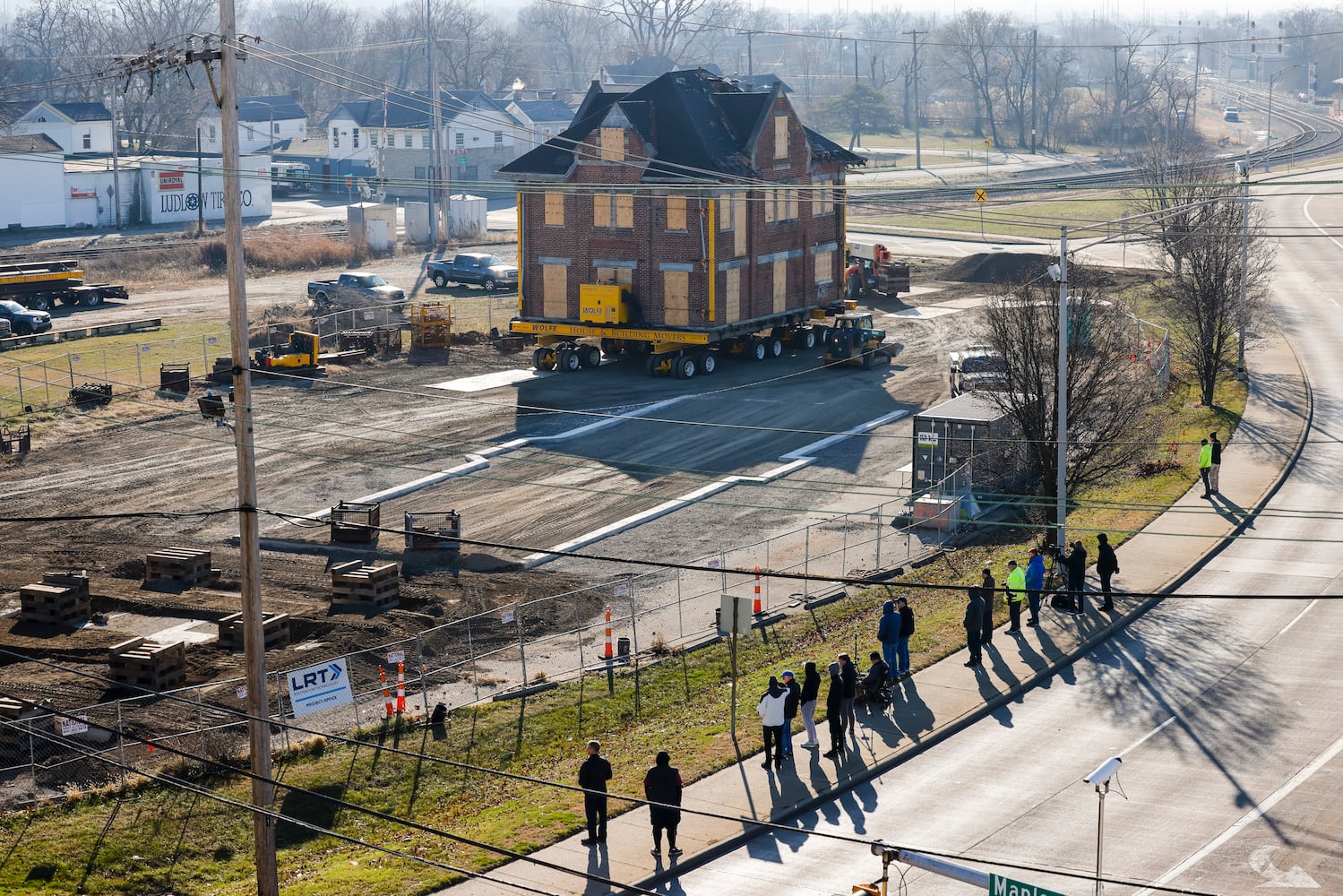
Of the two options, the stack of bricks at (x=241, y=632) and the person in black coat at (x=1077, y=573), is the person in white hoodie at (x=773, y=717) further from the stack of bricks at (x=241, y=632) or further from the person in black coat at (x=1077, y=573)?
the stack of bricks at (x=241, y=632)

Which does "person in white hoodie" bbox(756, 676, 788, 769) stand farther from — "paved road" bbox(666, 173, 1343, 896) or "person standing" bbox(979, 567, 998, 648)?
"person standing" bbox(979, 567, 998, 648)

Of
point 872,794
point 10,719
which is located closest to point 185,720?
point 10,719

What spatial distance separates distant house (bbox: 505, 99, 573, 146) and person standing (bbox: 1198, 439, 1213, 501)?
10259 cm

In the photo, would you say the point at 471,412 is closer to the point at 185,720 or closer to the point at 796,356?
Answer: the point at 796,356

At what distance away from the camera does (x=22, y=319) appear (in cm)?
5731

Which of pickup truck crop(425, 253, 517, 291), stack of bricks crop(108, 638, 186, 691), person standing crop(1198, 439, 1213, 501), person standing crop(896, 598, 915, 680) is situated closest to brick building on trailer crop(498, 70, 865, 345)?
pickup truck crop(425, 253, 517, 291)

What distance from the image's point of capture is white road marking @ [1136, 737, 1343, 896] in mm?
18500

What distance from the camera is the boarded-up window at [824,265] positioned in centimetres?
5847

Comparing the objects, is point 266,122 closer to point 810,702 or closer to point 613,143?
point 613,143

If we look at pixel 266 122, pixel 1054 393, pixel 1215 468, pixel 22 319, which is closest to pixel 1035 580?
pixel 1054 393

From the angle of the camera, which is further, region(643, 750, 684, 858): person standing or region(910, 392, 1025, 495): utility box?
region(910, 392, 1025, 495): utility box

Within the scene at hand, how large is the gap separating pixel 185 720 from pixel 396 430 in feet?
64.9

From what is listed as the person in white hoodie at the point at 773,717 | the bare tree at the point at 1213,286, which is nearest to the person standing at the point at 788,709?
the person in white hoodie at the point at 773,717

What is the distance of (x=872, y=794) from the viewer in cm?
2122
